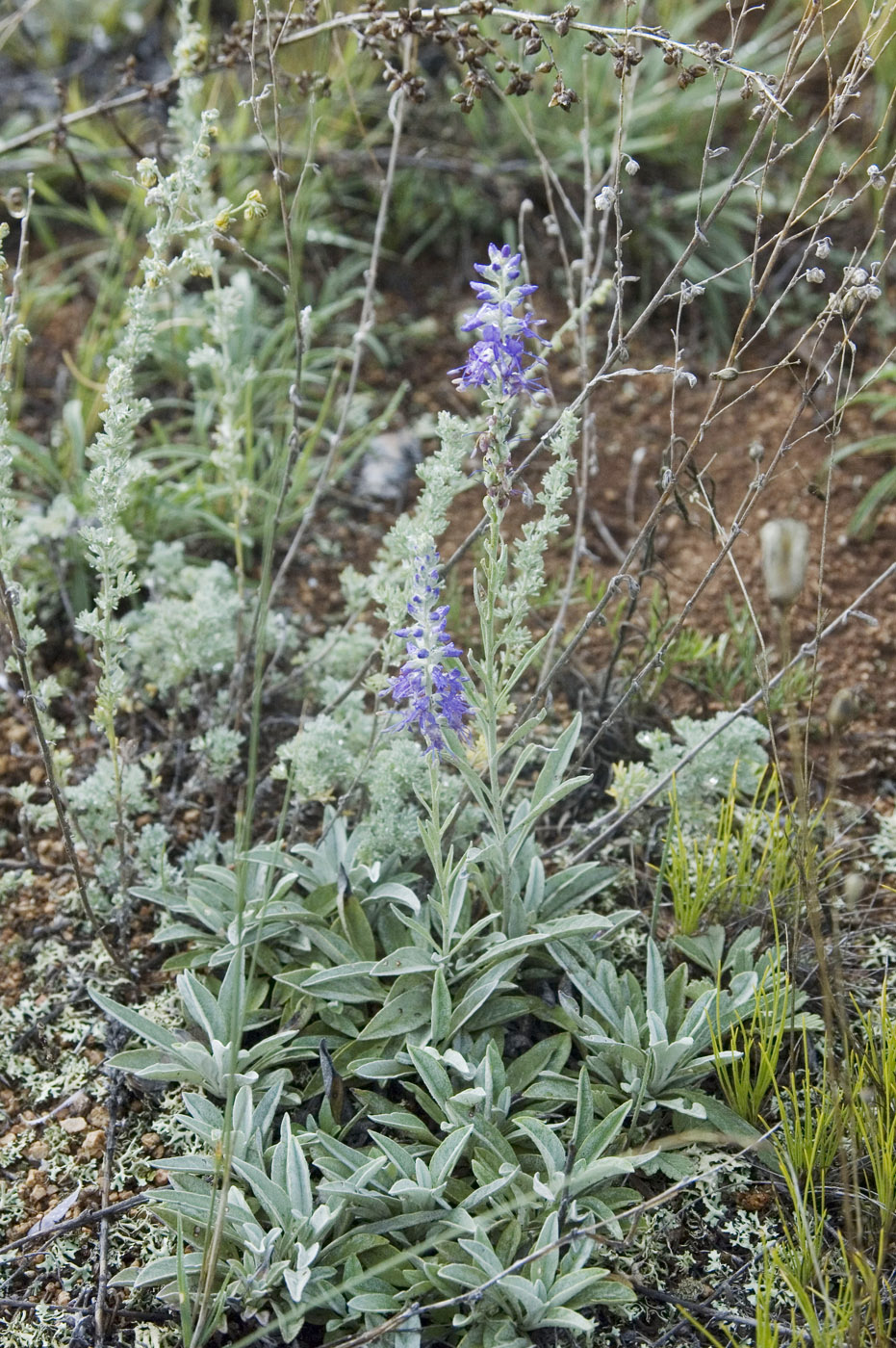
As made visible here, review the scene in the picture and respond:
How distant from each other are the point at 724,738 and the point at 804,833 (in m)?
0.67

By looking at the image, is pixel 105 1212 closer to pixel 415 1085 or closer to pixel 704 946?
pixel 415 1085

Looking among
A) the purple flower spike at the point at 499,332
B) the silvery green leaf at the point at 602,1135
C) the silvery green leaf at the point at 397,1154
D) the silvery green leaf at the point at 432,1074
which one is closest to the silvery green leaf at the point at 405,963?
the silvery green leaf at the point at 432,1074

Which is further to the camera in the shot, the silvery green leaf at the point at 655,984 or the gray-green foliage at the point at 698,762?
the gray-green foliage at the point at 698,762

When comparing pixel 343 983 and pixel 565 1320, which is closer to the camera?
pixel 565 1320

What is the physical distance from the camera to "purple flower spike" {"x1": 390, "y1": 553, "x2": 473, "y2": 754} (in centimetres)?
173

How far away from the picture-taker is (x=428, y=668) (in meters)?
1.74

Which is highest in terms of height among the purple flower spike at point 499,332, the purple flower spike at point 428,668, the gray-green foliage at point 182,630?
the purple flower spike at point 499,332

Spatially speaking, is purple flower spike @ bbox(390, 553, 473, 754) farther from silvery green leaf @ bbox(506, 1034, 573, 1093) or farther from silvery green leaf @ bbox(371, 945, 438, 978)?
silvery green leaf @ bbox(506, 1034, 573, 1093)

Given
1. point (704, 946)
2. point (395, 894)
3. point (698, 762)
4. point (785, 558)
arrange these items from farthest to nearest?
point (698, 762), point (704, 946), point (395, 894), point (785, 558)

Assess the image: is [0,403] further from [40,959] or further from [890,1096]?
[890,1096]

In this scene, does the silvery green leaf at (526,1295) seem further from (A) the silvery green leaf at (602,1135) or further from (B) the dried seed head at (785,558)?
(B) the dried seed head at (785,558)

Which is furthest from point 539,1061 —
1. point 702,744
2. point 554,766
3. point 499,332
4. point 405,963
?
point 499,332

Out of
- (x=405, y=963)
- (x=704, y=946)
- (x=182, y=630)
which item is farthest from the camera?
(x=182, y=630)

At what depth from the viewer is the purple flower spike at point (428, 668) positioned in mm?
1732
